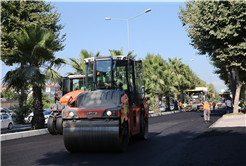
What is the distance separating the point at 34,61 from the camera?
16.7 meters

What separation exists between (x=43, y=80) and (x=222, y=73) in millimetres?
28196

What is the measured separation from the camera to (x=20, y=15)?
2559 cm

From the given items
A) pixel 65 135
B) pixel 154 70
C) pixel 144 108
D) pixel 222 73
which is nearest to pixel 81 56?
pixel 144 108

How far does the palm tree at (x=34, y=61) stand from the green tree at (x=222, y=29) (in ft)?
38.6

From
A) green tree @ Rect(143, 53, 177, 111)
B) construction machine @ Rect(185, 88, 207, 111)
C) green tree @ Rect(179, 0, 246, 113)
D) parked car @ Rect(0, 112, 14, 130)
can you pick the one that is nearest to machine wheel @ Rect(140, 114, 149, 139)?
green tree @ Rect(179, 0, 246, 113)

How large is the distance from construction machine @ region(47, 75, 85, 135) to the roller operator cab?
13.9ft

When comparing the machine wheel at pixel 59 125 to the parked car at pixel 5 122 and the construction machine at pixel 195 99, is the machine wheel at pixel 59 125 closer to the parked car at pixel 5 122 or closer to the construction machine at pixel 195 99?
the parked car at pixel 5 122

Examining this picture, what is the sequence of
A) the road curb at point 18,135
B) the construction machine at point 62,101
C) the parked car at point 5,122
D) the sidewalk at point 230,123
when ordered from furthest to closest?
the parked car at point 5,122, the sidewalk at point 230,123, the construction machine at point 62,101, the road curb at point 18,135

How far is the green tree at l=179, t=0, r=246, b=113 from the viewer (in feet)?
66.1

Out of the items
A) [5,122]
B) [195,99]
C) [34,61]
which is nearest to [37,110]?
[34,61]

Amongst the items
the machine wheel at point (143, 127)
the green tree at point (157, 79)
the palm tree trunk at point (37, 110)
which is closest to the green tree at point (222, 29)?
the machine wheel at point (143, 127)

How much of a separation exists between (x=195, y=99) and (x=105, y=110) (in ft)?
124

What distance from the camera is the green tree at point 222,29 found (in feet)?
66.1

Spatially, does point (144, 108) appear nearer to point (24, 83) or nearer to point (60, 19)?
point (24, 83)
